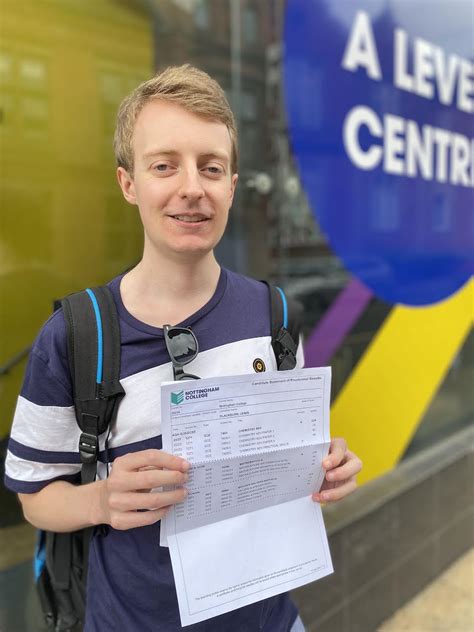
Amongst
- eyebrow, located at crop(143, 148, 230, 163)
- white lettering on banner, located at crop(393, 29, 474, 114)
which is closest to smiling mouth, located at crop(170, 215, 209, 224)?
eyebrow, located at crop(143, 148, 230, 163)

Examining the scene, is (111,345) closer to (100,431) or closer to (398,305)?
(100,431)

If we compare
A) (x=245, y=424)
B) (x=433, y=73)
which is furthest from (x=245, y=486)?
(x=433, y=73)

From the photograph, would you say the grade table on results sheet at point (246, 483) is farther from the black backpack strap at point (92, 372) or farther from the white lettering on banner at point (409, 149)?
the white lettering on banner at point (409, 149)

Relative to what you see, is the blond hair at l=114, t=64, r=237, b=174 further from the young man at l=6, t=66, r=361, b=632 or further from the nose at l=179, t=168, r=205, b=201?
the nose at l=179, t=168, r=205, b=201

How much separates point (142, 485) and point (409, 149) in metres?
2.41

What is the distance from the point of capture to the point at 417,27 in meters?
2.80

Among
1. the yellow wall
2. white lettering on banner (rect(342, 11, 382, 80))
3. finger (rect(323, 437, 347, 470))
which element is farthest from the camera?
white lettering on banner (rect(342, 11, 382, 80))

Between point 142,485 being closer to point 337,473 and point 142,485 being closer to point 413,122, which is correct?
→ point 337,473

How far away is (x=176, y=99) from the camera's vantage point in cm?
99

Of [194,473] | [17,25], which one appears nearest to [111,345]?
[194,473]

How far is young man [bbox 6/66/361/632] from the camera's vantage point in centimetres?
100

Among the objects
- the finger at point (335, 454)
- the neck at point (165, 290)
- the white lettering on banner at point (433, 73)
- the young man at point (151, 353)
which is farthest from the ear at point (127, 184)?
the white lettering on banner at point (433, 73)

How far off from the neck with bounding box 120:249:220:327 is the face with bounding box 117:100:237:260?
4cm

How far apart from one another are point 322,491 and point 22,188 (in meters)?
1.18
